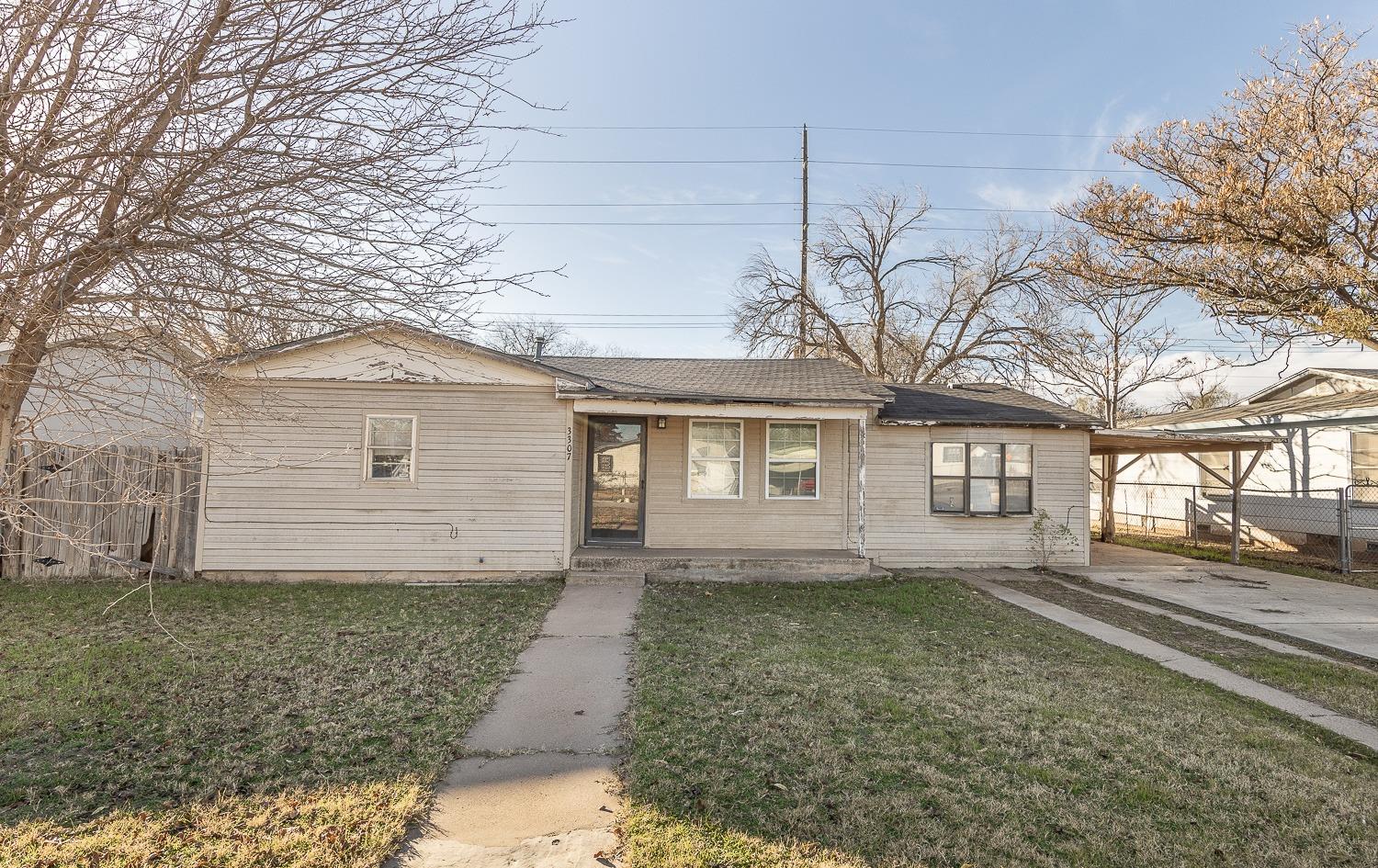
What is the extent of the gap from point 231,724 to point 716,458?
7.42m

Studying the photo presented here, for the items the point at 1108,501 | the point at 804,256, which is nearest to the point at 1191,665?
the point at 1108,501

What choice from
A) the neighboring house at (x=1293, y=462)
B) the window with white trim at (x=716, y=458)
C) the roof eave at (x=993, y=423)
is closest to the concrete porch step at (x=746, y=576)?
the window with white trim at (x=716, y=458)

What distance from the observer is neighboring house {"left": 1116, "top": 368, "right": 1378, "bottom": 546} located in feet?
43.5

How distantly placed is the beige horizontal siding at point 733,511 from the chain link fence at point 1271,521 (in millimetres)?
8655

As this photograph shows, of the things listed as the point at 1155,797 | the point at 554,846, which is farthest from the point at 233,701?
the point at 1155,797

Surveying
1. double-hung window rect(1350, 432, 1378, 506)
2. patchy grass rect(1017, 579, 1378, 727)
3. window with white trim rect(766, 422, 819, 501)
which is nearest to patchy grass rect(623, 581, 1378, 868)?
patchy grass rect(1017, 579, 1378, 727)

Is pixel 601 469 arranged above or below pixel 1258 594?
above

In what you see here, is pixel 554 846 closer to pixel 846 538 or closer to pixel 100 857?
pixel 100 857

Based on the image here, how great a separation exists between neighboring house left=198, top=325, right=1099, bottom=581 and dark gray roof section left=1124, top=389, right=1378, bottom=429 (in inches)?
292

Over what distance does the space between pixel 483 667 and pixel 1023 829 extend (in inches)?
157

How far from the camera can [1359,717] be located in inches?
178

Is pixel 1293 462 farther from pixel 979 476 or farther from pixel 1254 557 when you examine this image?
pixel 979 476

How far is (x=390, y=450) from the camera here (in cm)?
917

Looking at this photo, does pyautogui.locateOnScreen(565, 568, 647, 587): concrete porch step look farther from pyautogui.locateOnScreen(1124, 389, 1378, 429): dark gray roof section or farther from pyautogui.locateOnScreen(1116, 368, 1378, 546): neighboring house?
pyautogui.locateOnScreen(1124, 389, 1378, 429): dark gray roof section
